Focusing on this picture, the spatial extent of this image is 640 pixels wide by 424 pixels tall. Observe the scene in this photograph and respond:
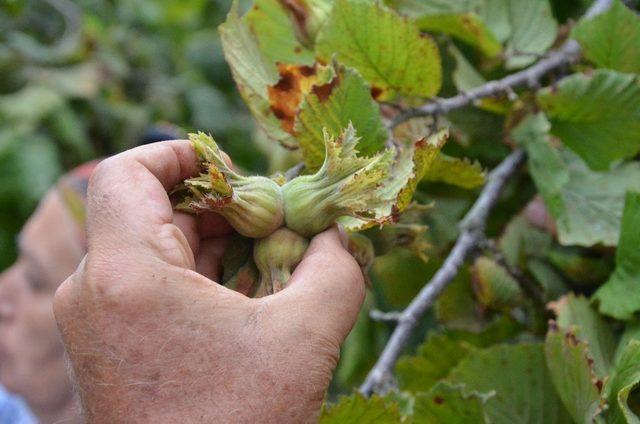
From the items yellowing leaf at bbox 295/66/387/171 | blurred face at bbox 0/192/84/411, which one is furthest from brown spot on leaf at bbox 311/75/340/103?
blurred face at bbox 0/192/84/411

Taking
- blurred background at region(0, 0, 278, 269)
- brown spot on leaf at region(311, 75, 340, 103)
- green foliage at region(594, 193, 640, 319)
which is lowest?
blurred background at region(0, 0, 278, 269)

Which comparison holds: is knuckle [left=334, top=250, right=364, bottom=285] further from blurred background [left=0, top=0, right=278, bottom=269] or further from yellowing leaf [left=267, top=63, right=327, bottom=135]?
blurred background [left=0, top=0, right=278, bottom=269]

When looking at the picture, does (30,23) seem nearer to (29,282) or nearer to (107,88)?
(107,88)

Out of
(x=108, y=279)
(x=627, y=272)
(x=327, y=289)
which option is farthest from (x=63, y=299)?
(x=627, y=272)

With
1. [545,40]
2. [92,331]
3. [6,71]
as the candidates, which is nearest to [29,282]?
[6,71]

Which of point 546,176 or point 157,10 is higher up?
point 546,176

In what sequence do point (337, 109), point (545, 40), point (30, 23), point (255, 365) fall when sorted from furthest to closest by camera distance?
1. point (30, 23)
2. point (545, 40)
3. point (337, 109)
4. point (255, 365)

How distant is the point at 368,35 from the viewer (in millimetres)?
763

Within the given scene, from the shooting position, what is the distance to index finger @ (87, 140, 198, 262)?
55 cm

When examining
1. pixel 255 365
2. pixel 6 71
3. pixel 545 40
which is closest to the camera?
pixel 255 365

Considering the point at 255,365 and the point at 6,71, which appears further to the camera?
the point at 6,71

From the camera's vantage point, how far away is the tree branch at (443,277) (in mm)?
779

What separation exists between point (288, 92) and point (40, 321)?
147 cm

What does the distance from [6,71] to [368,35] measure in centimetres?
251
